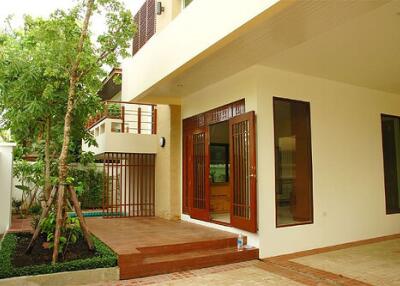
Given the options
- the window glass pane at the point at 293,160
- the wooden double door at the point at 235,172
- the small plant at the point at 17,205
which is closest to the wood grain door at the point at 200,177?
the wooden double door at the point at 235,172

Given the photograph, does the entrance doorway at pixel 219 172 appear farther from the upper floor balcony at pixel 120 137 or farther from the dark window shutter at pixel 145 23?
the dark window shutter at pixel 145 23

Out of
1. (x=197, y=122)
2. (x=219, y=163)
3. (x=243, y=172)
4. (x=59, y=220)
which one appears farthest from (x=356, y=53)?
(x=219, y=163)

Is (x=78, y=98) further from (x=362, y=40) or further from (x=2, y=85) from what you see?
(x=362, y=40)

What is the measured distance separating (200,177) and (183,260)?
2847 millimetres

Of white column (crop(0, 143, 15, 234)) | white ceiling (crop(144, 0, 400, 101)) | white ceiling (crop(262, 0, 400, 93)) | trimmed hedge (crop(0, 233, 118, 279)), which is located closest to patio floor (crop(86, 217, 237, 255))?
trimmed hedge (crop(0, 233, 118, 279))

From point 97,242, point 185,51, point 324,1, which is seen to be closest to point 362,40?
point 324,1

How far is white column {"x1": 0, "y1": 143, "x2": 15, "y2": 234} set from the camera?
24.0ft

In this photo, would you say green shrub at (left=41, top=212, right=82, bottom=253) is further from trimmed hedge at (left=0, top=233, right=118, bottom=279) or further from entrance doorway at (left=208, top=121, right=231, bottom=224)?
entrance doorway at (left=208, top=121, right=231, bottom=224)

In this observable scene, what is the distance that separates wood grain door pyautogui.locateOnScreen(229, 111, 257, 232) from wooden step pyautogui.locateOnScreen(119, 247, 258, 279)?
0.48m

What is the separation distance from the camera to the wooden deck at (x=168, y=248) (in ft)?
16.7

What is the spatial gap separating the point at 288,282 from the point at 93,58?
4.53 m

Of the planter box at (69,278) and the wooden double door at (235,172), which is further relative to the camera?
the wooden double door at (235,172)

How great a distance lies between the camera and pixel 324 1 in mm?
3773

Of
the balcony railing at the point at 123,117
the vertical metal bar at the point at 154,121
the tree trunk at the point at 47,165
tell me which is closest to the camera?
the tree trunk at the point at 47,165
